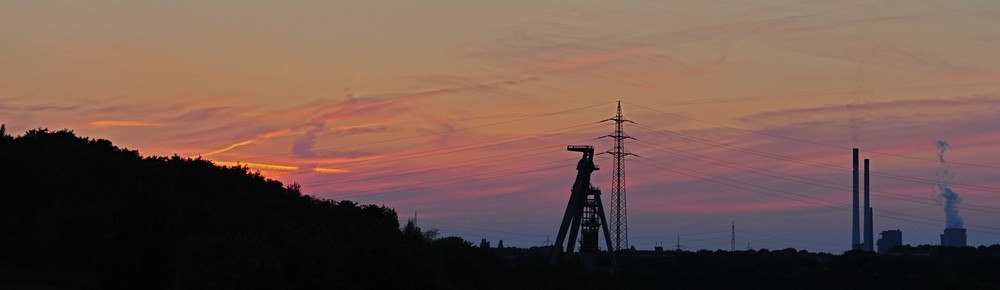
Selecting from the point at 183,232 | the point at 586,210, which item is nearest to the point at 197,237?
the point at 183,232

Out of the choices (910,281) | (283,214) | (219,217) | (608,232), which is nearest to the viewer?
(219,217)

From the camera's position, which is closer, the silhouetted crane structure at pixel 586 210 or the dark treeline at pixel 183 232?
the dark treeline at pixel 183 232

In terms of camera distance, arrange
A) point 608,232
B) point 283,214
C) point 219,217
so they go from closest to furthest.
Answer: point 219,217
point 283,214
point 608,232

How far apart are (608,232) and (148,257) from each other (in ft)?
265

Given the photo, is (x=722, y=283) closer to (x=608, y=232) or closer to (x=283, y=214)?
(x=608, y=232)

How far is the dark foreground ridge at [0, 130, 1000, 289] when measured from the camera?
216 feet

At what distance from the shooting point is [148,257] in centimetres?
6500

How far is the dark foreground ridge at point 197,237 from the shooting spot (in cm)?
6569

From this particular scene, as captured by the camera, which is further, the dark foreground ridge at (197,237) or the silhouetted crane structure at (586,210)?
the silhouetted crane structure at (586,210)

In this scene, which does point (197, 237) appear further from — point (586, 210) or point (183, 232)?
point (586, 210)

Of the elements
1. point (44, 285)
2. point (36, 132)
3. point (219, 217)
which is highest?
point (36, 132)

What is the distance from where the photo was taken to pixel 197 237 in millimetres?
76375

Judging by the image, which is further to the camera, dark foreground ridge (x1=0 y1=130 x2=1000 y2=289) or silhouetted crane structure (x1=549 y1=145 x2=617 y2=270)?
silhouetted crane structure (x1=549 y1=145 x2=617 y2=270)

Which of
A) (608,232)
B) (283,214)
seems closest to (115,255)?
(283,214)
